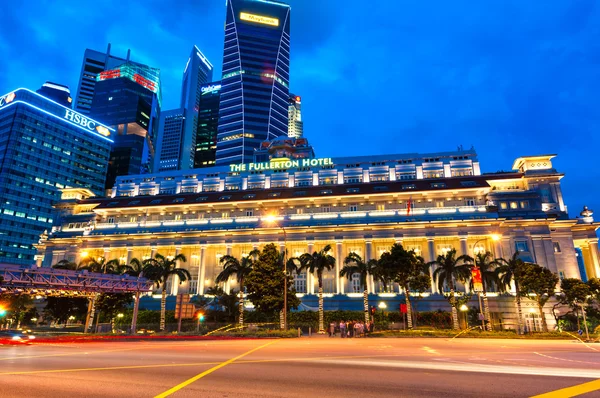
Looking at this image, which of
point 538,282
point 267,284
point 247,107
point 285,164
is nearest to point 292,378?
point 267,284

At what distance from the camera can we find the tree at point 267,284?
4738 cm

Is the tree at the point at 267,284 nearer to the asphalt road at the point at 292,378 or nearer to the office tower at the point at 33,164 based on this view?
the asphalt road at the point at 292,378

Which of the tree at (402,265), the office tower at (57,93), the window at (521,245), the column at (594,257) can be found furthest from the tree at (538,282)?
the office tower at (57,93)

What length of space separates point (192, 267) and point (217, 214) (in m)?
13.7

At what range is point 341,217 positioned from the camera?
7738 cm

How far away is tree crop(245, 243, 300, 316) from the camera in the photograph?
4738 cm

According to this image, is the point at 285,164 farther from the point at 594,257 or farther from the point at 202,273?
the point at 594,257

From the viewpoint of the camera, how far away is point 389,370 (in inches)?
624

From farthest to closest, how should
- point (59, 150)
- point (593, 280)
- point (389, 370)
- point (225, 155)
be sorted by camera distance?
1. point (225, 155)
2. point (59, 150)
3. point (593, 280)
4. point (389, 370)

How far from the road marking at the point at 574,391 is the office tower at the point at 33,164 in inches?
6144

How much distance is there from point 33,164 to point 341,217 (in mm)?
133043

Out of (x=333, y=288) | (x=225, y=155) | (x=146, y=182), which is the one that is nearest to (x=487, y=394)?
(x=333, y=288)

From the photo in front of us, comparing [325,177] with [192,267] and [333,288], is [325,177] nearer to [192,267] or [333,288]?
[333,288]

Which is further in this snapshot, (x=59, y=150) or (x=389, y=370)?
(x=59, y=150)
